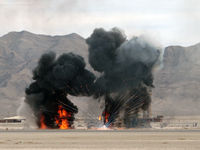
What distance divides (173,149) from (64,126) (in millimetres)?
76770

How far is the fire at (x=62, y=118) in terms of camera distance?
133 meters

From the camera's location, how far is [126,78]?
133 meters

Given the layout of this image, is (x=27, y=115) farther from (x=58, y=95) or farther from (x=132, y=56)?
(x=132, y=56)

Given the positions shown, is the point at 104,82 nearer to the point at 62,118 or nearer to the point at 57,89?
the point at 57,89

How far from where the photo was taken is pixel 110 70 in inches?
5295

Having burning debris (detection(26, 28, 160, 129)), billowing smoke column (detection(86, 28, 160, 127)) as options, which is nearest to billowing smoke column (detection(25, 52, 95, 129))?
burning debris (detection(26, 28, 160, 129))

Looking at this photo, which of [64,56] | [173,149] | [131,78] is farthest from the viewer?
[64,56]

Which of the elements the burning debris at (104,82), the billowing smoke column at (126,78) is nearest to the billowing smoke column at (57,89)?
the burning debris at (104,82)

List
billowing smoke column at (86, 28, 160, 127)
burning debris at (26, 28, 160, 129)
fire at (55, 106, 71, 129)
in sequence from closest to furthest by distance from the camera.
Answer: billowing smoke column at (86, 28, 160, 127), burning debris at (26, 28, 160, 129), fire at (55, 106, 71, 129)

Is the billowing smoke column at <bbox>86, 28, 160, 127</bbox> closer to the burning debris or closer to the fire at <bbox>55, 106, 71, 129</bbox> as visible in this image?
the burning debris

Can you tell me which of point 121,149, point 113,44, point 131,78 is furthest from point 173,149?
point 113,44

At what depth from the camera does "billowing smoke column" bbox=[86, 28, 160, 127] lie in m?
132

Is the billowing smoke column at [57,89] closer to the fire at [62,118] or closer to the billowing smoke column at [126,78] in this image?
the fire at [62,118]

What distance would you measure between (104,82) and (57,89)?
1486cm
